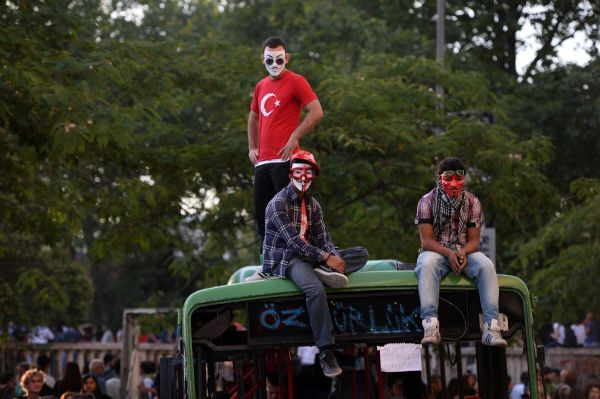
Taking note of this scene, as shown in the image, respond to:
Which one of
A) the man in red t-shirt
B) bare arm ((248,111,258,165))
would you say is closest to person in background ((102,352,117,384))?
bare arm ((248,111,258,165))

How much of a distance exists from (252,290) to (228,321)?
0.92 feet

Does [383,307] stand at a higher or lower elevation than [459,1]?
lower

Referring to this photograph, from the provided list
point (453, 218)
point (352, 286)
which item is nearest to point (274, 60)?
point (453, 218)

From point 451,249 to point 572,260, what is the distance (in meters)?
10.9

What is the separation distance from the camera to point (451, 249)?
9938mm

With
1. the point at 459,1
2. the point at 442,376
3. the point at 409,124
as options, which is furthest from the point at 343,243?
the point at 459,1

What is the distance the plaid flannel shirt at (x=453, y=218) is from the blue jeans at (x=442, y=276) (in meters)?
0.19

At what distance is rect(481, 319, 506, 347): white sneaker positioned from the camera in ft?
31.0

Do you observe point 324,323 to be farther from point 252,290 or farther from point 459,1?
point 459,1

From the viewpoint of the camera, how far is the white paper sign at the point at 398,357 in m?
10.2

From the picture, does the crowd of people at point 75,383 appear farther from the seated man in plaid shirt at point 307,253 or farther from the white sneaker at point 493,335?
the white sneaker at point 493,335

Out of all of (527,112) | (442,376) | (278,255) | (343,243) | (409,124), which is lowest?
(442,376)

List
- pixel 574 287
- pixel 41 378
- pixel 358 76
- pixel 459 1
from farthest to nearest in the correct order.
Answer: pixel 459 1, pixel 358 76, pixel 574 287, pixel 41 378

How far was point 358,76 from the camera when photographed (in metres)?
22.3
